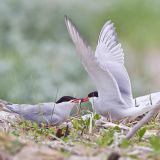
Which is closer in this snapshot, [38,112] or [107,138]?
[107,138]

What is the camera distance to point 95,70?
22.1 feet

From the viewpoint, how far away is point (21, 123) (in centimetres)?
657

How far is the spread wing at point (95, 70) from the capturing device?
254 inches

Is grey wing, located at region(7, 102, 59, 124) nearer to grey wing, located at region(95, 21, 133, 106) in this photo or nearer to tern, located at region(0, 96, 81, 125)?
tern, located at region(0, 96, 81, 125)

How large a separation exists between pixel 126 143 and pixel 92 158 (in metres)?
0.31

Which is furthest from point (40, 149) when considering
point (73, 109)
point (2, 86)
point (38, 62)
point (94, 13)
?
point (94, 13)

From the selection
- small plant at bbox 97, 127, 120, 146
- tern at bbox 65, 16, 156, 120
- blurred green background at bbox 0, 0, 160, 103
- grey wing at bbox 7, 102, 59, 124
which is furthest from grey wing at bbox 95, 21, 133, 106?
blurred green background at bbox 0, 0, 160, 103

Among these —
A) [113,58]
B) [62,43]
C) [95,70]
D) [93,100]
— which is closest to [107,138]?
[95,70]

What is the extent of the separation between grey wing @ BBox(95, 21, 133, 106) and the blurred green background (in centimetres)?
353

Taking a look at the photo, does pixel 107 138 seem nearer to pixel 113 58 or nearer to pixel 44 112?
pixel 44 112

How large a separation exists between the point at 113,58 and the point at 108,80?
65cm

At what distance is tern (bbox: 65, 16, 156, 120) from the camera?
6.57 meters

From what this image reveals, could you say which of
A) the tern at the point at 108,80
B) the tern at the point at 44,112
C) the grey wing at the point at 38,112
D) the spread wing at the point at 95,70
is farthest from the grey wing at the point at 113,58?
the grey wing at the point at 38,112

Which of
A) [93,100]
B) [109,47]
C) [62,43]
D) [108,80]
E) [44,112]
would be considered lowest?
[44,112]
